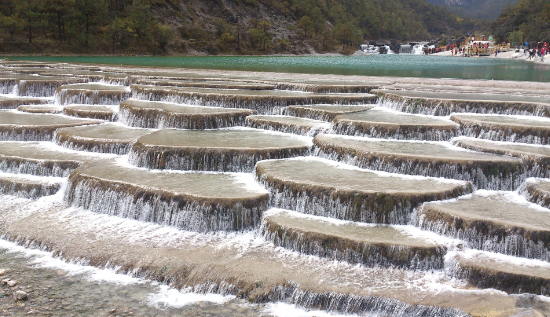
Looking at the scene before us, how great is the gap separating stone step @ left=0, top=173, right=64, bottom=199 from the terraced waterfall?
0.03 m

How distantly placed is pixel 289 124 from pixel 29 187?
21.1 ft

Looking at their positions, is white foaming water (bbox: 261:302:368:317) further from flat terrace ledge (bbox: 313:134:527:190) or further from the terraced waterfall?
flat terrace ledge (bbox: 313:134:527:190)

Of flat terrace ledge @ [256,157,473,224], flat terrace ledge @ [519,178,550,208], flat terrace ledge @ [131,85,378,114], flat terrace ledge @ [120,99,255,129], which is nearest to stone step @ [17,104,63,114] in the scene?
flat terrace ledge @ [131,85,378,114]

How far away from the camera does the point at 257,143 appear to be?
39.5 ft

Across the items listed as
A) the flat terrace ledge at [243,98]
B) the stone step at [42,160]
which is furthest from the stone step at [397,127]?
the stone step at [42,160]

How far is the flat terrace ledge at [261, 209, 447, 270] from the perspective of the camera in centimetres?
746

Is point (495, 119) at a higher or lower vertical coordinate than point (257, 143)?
higher

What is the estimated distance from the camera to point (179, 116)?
45.7 ft

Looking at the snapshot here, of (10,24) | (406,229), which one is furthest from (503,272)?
(10,24)

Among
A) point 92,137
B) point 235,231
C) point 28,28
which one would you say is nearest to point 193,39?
point 28,28

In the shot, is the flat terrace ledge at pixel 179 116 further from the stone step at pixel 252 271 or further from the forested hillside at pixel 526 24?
the forested hillside at pixel 526 24

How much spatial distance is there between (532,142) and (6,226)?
437 inches

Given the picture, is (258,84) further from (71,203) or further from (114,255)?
(114,255)

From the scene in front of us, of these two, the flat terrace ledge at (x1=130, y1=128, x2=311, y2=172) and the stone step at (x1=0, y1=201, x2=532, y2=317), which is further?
the flat terrace ledge at (x1=130, y1=128, x2=311, y2=172)
